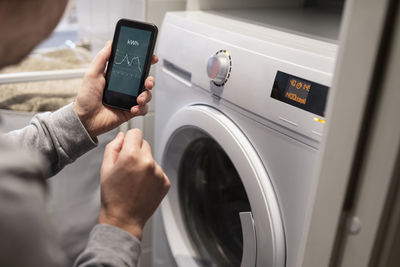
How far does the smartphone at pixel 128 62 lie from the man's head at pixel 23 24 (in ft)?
1.02

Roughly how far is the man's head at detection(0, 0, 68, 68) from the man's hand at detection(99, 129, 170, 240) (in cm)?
18

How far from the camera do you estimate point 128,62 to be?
0.72 metres

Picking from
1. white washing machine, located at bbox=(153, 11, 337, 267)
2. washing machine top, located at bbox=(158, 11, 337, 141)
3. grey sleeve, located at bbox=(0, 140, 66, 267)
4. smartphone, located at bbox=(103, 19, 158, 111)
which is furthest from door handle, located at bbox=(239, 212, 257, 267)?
grey sleeve, located at bbox=(0, 140, 66, 267)

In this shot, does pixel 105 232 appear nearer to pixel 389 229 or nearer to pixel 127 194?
pixel 127 194

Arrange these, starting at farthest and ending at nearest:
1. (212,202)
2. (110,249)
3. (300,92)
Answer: (212,202)
(300,92)
(110,249)

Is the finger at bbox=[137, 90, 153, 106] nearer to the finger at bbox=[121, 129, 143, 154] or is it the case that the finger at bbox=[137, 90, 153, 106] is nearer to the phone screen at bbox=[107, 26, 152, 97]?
the phone screen at bbox=[107, 26, 152, 97]

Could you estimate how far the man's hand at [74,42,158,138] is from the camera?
28.2 inches

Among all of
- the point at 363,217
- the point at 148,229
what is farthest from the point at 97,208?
the point at 363,217

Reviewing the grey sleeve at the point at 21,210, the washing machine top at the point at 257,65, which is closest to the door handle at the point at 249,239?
the washing machine top at the point at 257,65

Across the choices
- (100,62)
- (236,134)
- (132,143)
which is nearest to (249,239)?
(236,134)

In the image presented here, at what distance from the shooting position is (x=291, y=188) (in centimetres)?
60

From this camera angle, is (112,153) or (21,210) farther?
(112,153)

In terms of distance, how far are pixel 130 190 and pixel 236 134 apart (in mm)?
245

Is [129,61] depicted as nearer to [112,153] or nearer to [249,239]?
[112,153]
